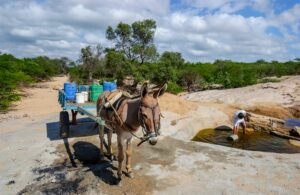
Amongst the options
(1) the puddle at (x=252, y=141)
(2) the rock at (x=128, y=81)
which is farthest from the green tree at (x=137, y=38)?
(1) the puddle at (x=252, y=141)

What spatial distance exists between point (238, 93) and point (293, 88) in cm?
378

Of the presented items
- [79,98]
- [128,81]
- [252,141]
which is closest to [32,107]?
[128,81]

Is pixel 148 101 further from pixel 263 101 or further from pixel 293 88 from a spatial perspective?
pixel 293 88

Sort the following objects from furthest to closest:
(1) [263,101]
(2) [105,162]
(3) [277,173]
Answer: (1) [263,101] < (2) [105,162] < (3) [277,173]

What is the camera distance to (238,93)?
67.7 feet

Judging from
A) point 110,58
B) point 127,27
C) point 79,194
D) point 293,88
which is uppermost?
point 127,27

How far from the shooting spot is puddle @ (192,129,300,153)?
10.6 meters

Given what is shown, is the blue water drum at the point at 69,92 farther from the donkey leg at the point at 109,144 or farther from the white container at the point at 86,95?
the donkey leg at the point at 109,144

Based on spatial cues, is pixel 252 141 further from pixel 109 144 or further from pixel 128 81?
pixel 128 81

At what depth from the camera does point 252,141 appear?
1164 cm

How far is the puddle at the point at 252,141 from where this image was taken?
1064cm

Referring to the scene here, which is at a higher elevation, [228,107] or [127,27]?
[127,27]

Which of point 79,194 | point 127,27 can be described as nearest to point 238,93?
point 127,27

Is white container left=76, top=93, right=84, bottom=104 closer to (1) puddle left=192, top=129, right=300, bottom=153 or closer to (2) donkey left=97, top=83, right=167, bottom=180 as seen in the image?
(2) donkey left=97, top=83, right=167, bottom=180
